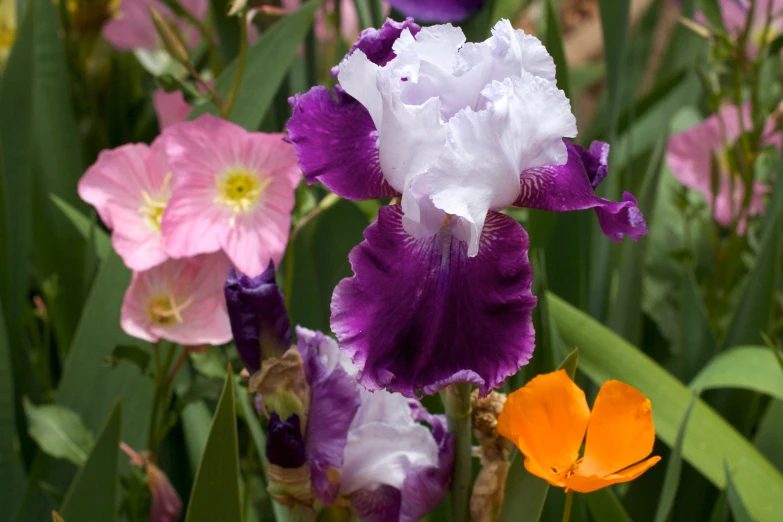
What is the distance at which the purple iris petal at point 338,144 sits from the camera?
35cm

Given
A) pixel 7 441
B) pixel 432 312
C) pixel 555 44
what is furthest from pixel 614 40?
pixel 7 441

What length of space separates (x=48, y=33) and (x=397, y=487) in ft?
2.02

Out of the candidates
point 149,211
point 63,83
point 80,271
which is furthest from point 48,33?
point 149,211

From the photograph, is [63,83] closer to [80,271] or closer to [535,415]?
[80,271]

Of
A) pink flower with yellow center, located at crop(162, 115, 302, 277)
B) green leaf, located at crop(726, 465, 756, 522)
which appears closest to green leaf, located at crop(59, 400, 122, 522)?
pink flower with yellow center, located at crop(162, 115, 302, 277)

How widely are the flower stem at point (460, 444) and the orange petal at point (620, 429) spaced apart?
0.05m

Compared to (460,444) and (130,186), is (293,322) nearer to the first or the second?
(130,186)

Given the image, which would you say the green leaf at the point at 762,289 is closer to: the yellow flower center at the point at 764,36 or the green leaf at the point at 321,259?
the yellow flower center at the point at 764,36

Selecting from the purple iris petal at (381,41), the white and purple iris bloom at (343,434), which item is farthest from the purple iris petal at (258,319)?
the purple iris petal at (381,41)

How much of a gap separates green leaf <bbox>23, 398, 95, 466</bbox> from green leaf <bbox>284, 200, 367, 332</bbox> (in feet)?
0.53

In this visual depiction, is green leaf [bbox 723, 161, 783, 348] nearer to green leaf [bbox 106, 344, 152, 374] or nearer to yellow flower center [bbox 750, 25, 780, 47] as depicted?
yellow flower center [bbox 750, 25, 780, 47]

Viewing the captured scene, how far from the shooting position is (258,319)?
15.5 inches

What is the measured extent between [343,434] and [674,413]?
0.28m

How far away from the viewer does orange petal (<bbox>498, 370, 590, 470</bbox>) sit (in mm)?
347
